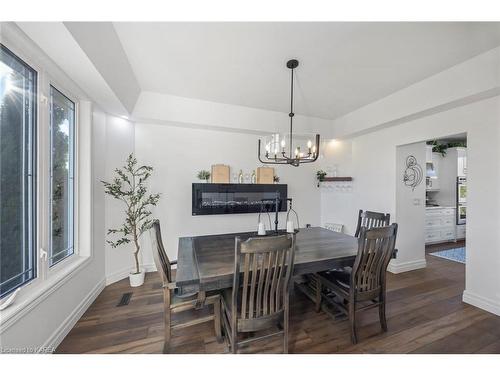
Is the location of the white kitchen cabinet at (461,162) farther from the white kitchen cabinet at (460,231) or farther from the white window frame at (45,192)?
the white window frame at (45,192)

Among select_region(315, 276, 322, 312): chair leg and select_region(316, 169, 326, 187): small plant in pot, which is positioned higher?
select_region(316, 169, 326, 187): small plant in pot

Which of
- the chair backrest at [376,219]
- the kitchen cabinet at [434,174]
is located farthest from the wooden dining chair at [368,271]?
the kitchen cabinet at [434,174]

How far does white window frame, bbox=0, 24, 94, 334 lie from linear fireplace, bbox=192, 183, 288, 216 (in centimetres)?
150

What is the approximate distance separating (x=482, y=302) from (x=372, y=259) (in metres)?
1.77

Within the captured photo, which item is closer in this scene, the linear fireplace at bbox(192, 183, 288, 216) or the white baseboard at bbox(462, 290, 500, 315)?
the white baseboard at bbox(462, 290, 500, 315)

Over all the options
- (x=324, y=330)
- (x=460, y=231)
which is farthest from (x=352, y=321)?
(x=460, y=231)

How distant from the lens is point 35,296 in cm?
150

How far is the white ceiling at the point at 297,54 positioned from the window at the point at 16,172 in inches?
35.0

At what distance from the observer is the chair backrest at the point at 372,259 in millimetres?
1702

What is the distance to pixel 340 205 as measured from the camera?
13.7ft

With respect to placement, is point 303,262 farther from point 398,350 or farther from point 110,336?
point 110,336

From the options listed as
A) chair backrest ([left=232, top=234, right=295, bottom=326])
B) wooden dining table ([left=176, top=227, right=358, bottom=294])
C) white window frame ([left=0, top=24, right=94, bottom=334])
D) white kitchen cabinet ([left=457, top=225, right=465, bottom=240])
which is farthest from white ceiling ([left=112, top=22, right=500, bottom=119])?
white kitchen cabinet ([left=457, top=225, right=465, bottom=240])

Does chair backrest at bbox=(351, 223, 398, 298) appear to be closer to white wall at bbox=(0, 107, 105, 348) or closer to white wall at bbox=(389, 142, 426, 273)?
white wall at bbox=(389, 142, 426, 273)

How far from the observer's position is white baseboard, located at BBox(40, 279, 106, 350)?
1.67 m
